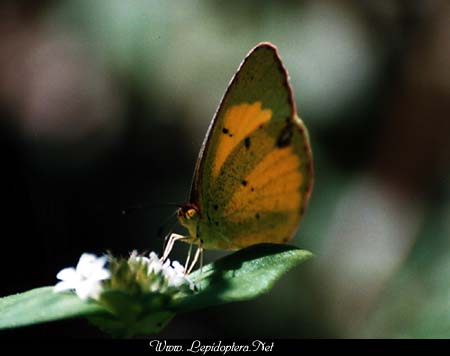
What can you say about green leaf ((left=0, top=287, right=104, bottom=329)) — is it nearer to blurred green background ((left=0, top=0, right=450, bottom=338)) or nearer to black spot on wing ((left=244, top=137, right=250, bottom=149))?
black spot on wing ((left=244, top=137, right=250, bottom=149))

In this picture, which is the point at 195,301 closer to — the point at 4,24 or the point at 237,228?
the point at 237,228

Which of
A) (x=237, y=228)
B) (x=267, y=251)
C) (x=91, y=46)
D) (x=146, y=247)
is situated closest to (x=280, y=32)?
(x=91, y=46)

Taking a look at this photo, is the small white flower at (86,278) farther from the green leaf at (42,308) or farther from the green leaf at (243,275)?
the green leaf at (243,275)

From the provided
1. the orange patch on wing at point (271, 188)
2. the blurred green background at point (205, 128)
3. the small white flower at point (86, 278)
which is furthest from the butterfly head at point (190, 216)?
the blurred green background at point (205, 128)

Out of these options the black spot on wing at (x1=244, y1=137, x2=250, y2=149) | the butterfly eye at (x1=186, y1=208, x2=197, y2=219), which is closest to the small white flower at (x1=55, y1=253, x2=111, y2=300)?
the butterfly eye at (x1=186, y1=208, x2=197, y2=219)

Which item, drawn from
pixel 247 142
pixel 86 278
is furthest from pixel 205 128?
pixel 86 278

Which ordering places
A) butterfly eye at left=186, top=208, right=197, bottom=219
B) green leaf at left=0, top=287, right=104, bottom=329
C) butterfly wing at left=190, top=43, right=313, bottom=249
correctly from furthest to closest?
butterfly eye at left=186, top=208, right=197, bottom=219
butterfly wing at left=190, top=43, right=313, bottom=249
green leaf at left=0, top=287, right=104, bottom=329
